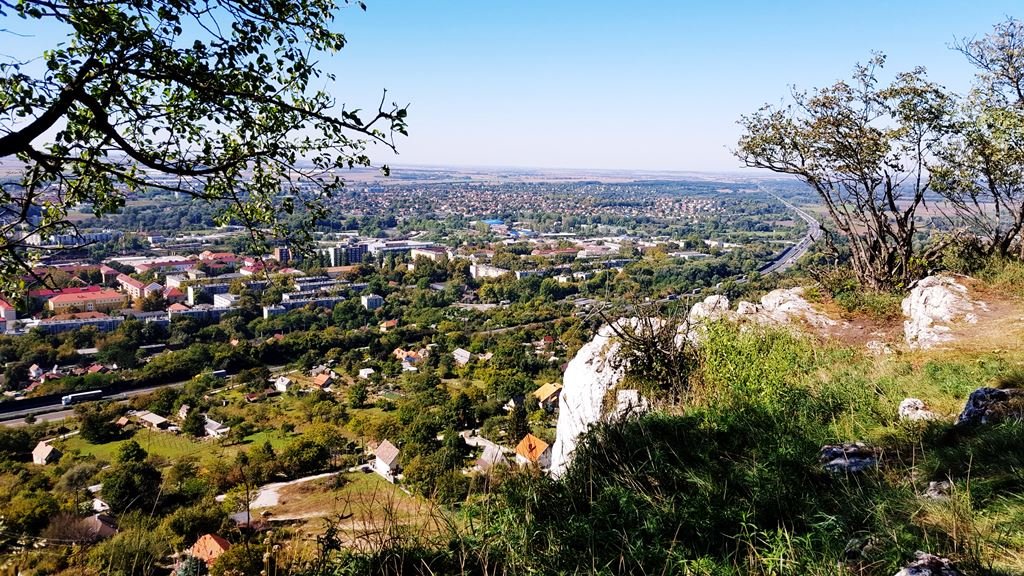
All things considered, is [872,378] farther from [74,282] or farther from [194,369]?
[74,282]

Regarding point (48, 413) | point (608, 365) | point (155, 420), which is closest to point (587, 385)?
point (608, 365)

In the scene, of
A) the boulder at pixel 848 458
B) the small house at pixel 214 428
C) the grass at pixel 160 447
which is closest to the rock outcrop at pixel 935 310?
the boulder at pixel 848 458

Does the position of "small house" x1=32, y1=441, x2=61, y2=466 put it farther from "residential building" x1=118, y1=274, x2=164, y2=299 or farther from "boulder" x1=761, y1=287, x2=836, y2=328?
"residential building" x1=118, y1=274, x2=164, y2=299

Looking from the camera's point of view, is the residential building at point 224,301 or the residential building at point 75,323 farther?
the residential building at point 224,301

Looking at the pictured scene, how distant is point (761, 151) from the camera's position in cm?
841

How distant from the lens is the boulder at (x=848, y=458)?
8.86ft

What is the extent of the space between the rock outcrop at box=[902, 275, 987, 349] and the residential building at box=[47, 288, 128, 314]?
44.0 metres

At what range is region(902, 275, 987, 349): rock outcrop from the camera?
5.68 meters

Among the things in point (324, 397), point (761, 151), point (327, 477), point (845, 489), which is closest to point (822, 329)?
point (761, 151)

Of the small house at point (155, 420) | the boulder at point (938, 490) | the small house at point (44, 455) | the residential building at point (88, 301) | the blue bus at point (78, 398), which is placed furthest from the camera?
the residential building at point (88, 301)

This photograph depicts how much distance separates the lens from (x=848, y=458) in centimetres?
281

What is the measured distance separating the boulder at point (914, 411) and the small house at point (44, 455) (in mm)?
22194

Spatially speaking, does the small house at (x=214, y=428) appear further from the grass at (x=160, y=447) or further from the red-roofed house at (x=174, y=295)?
the red-roofed house at (x=174, y=295)

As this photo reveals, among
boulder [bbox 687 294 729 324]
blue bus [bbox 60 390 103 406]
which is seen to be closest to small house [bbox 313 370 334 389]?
blue bus [bbox 60 390 103 406]
